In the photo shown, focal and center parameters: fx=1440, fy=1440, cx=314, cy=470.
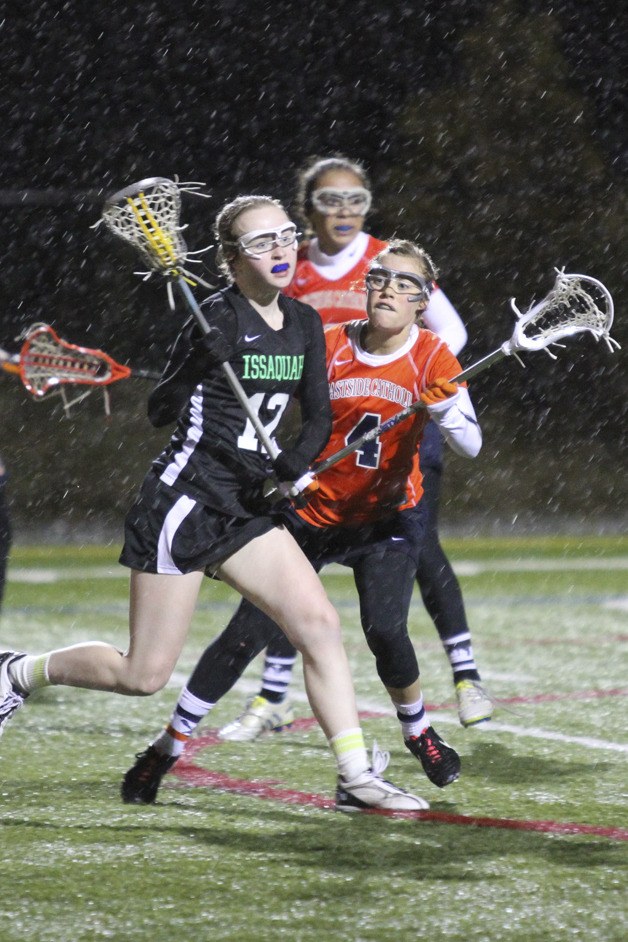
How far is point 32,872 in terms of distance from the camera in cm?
287

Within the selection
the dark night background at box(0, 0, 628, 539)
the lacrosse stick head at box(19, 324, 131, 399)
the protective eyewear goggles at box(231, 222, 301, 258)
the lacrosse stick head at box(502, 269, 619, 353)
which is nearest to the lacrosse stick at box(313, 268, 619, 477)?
the lacrosse stick head at box(502, 269, 619, 353)

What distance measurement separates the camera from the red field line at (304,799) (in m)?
3.23

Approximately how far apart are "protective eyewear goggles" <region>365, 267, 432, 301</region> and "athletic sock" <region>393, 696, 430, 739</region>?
1.04 meters

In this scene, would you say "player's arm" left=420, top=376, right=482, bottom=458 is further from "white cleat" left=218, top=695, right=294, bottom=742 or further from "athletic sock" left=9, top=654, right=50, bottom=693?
"white cleat" left=218, top=695, right=294, bottom=742

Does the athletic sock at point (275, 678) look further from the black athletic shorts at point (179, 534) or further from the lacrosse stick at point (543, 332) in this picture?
the black athletic shorts at point (179, 534)

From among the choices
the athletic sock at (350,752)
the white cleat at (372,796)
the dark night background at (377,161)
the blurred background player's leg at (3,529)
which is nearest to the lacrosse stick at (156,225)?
the athletic sock at (350,752)

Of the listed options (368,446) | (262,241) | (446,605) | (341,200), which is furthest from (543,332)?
(446,605)

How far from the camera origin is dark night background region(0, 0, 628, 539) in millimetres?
17156

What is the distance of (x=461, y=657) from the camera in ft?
14.9

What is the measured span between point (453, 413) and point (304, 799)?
1.04m

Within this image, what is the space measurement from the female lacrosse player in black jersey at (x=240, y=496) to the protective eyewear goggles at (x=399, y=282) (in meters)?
0.32

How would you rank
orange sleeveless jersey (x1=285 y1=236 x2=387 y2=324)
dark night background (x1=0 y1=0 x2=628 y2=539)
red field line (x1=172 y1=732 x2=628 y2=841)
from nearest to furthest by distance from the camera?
red field line (x1=172 y1=732 x2=628 y2=841)
orange sleeveless jersey (x1=285 y1=236 x2=387 y2=324)
dark night background (x1=0 y1=0 x2=628 y2=539)

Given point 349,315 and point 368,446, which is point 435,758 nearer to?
point 368,446

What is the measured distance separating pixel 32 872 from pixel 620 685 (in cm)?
325
